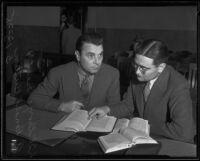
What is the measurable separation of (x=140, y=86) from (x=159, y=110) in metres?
0.10

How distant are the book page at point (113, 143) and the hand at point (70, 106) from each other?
14 centimetres

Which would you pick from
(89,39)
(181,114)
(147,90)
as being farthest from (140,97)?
(89,39)

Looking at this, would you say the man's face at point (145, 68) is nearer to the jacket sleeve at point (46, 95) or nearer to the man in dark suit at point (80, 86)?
the man in dark suit at point (80, 86)

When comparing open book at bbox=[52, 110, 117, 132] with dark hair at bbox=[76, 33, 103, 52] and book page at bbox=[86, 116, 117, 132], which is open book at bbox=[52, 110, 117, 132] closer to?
book page at bbox=[86, 116, 117, 132]

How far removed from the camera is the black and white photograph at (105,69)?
3.28ft

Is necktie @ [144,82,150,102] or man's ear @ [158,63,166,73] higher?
man's ear @ [158,63,166,73]

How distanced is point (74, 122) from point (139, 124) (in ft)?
0.66

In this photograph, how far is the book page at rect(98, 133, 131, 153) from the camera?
958mm

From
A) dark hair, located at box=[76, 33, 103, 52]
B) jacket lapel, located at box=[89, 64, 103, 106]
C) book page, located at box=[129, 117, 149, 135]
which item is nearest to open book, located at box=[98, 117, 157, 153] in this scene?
book page, located at box=[129, 117, 149, 135]

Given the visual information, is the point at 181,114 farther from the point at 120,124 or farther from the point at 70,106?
the point at 70,106

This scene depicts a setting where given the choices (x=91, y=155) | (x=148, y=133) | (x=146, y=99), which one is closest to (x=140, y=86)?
(x=146, y=99)

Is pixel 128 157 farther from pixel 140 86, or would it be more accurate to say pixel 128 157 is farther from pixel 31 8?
pixel 31 8

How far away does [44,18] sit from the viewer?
3.33 ft

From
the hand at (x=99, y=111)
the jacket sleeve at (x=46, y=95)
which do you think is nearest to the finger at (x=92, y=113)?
the hand at (x=99, y=111)
